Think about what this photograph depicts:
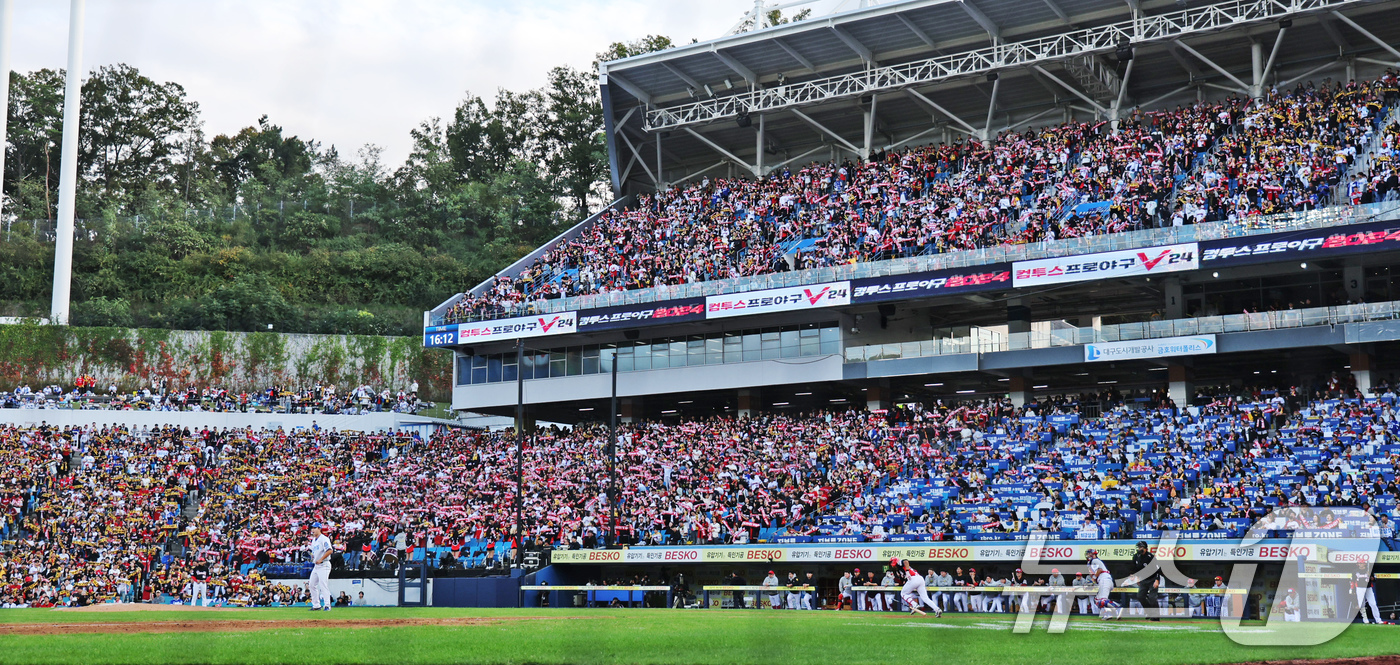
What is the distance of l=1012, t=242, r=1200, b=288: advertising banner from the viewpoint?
44.0 metres

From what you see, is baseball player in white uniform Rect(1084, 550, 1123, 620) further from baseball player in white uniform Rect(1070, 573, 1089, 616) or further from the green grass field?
baseball player in white uniform Rect(1070, 573, 1089, 616)

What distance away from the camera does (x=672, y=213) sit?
62156 millimetres

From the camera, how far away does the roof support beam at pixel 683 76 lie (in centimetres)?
6159

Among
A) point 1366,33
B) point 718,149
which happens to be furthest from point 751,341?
point 1366,33

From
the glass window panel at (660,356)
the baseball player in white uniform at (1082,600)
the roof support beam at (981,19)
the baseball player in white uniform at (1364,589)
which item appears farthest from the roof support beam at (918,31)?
the baseball player in white uniform at (1364,589)

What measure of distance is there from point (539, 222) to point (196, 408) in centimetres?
3311

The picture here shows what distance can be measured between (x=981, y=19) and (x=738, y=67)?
12.4 m

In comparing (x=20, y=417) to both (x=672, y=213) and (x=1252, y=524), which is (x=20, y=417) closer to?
(x=672, y=213)

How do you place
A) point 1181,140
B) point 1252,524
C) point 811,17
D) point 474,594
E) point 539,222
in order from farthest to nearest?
point 539,222 < point 811,17 < point 1181,140 < point 474,594 < point 1252,524

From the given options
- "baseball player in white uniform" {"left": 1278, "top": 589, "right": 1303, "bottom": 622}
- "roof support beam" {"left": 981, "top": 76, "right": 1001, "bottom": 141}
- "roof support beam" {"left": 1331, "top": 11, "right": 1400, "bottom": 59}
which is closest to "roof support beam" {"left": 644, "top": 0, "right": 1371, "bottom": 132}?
"roof support beam" {"left": 1331, "top": 11, "right": 1400, "bottom": 59}

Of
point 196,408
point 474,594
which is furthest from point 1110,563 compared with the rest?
point 196,408

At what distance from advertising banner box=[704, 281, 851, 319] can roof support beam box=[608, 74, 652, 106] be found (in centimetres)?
1552

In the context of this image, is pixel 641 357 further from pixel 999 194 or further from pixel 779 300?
pixel 999 194

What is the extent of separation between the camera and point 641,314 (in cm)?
5400
